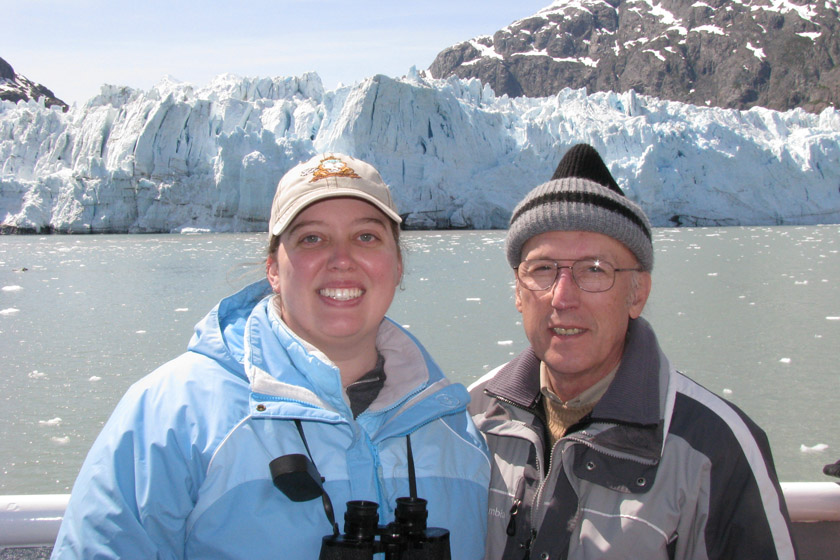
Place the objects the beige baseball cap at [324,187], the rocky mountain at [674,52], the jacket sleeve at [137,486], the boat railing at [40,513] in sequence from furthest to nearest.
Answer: the rocky mountain at [674,52] → the boat railing at [40,513] → the beige baseball cap at [324,187] → the jacket sleeve at [137,486]

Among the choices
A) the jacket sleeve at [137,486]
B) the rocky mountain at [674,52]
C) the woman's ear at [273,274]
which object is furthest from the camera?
the rocky mountain at [674,52]

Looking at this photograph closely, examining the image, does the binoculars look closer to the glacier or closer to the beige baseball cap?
the beige baseball cap

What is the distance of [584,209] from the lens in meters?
1.16

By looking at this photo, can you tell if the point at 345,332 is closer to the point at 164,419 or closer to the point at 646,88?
the point at 164,419

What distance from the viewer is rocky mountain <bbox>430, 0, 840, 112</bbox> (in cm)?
6016

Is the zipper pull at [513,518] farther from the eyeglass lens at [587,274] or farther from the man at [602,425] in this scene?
the eyeglass lens at [587,274]

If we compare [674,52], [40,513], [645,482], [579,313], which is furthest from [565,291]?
[674,52]

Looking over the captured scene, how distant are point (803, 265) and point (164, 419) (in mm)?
11917

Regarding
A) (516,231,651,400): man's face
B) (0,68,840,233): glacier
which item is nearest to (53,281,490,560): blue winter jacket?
(516,231,651,400): man's face

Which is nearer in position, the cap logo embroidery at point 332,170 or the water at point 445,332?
the cap logo embroidery at point 332,170

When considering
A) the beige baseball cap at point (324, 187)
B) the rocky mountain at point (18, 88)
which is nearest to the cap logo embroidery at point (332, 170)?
the beige baseball cap at point (324, 187)

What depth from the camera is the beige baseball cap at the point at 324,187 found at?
3.55ft

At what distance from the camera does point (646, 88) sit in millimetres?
67562

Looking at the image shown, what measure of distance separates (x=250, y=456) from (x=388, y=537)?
235mm
